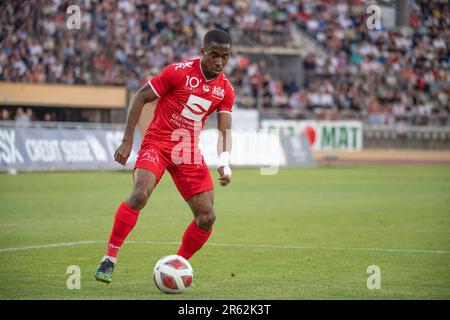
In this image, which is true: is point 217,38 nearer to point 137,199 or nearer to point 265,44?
point 137,199

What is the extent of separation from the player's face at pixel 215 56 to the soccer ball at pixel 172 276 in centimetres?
193

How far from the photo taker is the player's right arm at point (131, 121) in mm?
8992

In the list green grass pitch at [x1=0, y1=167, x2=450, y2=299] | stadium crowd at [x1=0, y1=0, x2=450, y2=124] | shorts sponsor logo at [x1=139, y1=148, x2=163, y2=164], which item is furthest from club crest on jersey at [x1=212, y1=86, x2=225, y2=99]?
stadium crowd at [x1=0, y1=0, x2=450, y2=124]

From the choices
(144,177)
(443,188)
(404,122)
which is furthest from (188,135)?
(404,122)

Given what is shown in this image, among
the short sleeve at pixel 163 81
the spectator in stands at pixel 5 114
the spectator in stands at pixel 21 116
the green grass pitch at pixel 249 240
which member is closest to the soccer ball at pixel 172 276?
the green grass pitch at pixel 249 240

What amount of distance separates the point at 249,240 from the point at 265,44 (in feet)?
106

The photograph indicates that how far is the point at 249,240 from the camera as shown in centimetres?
1372

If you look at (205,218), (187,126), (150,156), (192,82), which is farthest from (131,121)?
(205,218)

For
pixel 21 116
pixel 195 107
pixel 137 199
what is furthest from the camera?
pixel 21 116

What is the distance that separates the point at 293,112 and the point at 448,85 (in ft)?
36.7

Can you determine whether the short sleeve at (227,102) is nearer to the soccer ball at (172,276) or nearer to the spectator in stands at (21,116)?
the soccer ball at (172,276)

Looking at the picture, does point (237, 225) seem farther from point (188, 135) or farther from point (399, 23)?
point (399, 23)

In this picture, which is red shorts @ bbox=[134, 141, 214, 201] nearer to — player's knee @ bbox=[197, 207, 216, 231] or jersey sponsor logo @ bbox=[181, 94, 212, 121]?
player's knee @ bbox=[197, 207, 216, 231]

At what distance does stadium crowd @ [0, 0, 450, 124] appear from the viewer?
3372cm
